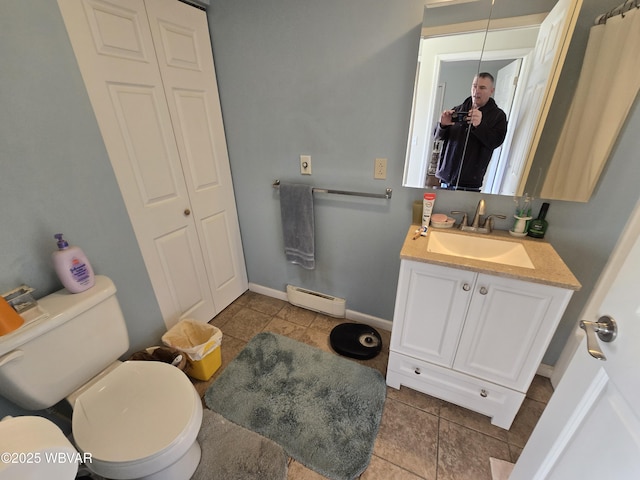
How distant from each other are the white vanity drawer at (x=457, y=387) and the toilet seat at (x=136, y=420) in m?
1.00

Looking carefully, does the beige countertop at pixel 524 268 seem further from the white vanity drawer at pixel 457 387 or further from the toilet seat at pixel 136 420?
the toilet seat at pixel 136 420

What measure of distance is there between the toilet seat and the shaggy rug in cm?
43

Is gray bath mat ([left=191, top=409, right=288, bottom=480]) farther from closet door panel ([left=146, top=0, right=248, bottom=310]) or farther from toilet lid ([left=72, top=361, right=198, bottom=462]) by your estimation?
closet door panel ([left=146, top=0, right=248, bottom=310])

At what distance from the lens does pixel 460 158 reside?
1.38 meters

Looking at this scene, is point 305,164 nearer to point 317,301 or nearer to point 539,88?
point 317,301

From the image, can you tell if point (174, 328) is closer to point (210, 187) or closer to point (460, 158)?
point (210, 187)

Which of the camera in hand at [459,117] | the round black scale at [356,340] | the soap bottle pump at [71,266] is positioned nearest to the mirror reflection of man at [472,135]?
the camera in hand at [459,117]

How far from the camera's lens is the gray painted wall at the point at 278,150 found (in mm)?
1022

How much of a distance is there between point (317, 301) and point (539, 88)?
174 centimetres

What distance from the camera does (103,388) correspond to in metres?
1.08

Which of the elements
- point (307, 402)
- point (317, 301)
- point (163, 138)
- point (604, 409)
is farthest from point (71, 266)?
point (604, 409)

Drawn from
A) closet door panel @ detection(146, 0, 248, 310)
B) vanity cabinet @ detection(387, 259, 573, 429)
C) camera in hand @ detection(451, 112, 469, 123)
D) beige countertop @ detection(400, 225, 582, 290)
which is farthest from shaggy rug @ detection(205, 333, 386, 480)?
camera in hand @ detection(451, 112, 469, 123)

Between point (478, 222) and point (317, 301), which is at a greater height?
point (478, 222)

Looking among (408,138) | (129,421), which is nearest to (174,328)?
(129,421)
